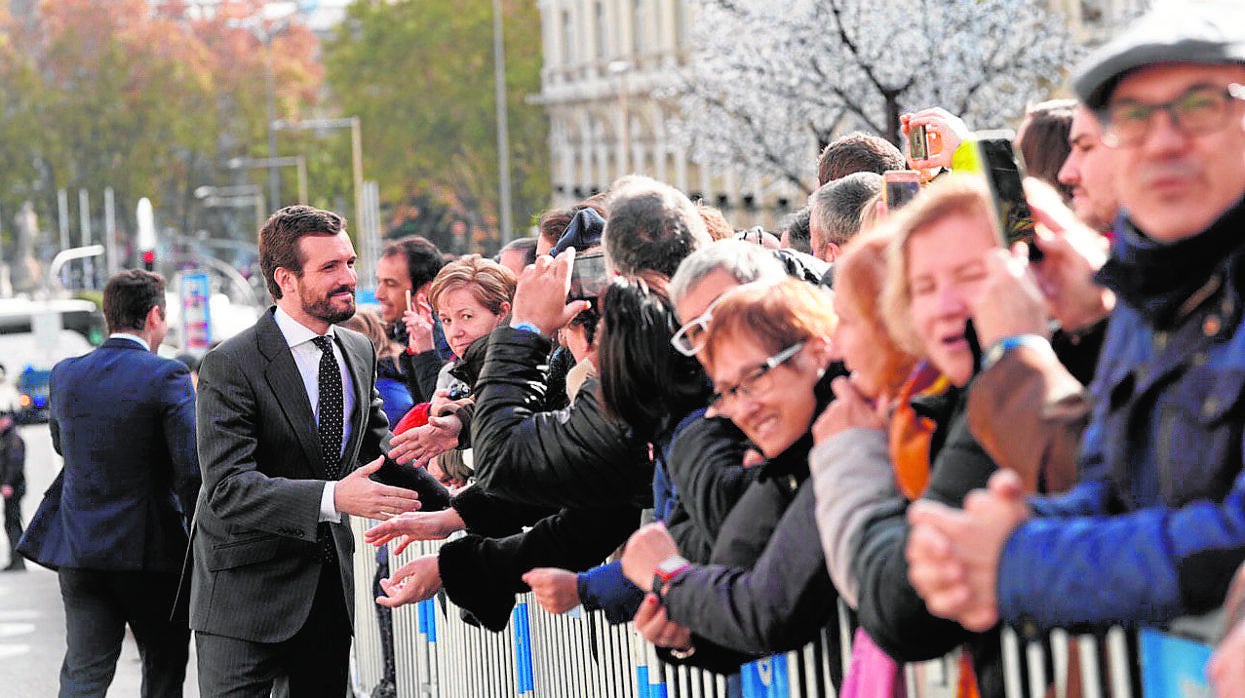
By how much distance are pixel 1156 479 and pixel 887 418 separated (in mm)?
614

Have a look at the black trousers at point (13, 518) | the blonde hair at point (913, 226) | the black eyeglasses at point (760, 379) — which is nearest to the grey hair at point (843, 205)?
the black eyeglasses at point (760, 379)

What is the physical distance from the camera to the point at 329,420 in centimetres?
684

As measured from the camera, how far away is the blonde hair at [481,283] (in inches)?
286

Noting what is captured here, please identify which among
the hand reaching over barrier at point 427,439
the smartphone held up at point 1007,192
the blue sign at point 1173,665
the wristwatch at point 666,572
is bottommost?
the hand reaching over barrier at point 427,439

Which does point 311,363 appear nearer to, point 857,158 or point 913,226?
point 857,158

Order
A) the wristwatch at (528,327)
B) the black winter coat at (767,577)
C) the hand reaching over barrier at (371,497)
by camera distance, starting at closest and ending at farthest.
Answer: the black winter coat at (767,577) < the wristwatch at (528,327) < the hand reaching over barrier at (371,497)

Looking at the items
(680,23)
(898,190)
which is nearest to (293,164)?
(680,23)

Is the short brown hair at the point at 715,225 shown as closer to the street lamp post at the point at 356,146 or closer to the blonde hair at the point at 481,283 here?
the blonde hair at the point at 481,283

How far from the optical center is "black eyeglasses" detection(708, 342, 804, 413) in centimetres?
359

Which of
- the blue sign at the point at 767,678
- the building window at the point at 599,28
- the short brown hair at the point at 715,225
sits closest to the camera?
the blue sign at the point at 767,678

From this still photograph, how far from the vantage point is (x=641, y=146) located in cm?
6266

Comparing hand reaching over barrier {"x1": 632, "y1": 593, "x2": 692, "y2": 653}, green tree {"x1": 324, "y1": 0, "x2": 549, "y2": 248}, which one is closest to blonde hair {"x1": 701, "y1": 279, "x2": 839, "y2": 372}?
hand reaching over barrier {"x1": 632, "y1": 593, "x2": 692, "y2": 653}

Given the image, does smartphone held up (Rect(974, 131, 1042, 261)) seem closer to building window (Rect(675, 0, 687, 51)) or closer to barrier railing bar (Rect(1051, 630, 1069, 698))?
barrier railing bar (Rect(1051, 630, 1069, 698))

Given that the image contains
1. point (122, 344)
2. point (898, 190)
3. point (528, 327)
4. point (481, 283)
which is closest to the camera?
point (898, 190)
